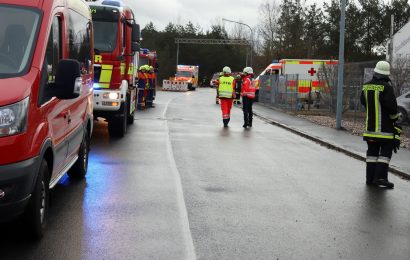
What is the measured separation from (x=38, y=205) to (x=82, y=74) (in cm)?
284

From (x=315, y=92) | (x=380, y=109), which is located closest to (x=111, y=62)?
(x=380, y=109)

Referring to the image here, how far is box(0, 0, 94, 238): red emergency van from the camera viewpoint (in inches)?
176

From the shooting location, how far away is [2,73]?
4848 mm

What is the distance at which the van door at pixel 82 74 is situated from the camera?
6.77 meters

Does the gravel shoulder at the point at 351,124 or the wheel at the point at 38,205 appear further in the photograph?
the gravel shoulder at the point at 351,124

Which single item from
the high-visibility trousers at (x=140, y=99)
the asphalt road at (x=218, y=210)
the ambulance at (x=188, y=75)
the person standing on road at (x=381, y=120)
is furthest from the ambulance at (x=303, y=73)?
the ambulance at (x=188, y=75)

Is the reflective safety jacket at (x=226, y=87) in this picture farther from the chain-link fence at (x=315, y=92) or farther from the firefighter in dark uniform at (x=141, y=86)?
the firefighter in dark uniform at (x=141, y=86)

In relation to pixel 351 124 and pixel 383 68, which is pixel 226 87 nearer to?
pixel 351 124

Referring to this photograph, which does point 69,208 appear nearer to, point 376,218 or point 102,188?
point 102,188

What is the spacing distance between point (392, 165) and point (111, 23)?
7.14 meters

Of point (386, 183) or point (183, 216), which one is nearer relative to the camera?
point (183, 216)

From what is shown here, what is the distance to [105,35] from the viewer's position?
43.2 feet

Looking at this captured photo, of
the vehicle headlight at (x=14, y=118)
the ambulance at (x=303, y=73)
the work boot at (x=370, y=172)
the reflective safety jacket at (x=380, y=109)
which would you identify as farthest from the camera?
the ambulance at (x=303, y=73)

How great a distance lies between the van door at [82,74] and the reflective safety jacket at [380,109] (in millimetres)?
4201
